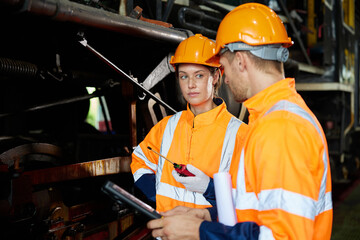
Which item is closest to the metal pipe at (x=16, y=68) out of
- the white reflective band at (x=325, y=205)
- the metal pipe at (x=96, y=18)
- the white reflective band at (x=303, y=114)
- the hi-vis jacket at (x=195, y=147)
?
the metal pipe at (x=96, y=18)

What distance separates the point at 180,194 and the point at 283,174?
1021mm

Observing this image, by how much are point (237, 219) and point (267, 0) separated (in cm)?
451

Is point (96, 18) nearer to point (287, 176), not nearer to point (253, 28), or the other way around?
point (253, 28)

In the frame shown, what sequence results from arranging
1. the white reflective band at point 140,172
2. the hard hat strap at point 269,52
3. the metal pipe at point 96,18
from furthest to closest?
the white reflective band at point 140,172 → the metal pipe at point 96,18 → the hard hat strap at point 269,52

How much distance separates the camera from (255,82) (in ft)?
4.60

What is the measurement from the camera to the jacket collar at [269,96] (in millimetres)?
1346

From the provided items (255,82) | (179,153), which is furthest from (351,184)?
(255,82)

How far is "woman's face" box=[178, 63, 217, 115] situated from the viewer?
2191mm

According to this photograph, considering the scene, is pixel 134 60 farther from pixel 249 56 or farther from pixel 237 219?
pixel 237 219

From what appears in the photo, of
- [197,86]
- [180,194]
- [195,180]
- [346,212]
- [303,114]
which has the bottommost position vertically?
[346,212]

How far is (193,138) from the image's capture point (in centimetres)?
210

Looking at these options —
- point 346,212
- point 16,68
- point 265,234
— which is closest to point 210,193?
point 265,234

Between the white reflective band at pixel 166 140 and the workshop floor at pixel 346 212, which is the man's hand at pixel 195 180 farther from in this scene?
the workshop floor at pixel 346 212

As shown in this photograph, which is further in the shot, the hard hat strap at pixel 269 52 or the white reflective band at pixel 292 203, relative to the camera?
the hard hat strap at pixel 269 52
